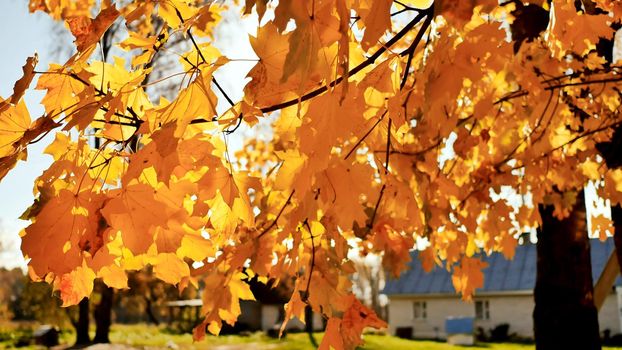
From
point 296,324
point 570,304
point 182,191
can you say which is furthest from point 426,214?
point 296,324

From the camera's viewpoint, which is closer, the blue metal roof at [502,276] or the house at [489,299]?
the house at [489,299]

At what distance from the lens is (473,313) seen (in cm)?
2867

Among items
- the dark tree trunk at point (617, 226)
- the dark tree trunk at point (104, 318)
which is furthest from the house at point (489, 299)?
the dark tree trunk at point (617, 226)

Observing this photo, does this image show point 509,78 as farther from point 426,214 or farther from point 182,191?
point 182,191

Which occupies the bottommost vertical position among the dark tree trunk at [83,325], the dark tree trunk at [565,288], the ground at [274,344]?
the ground at [274,344]

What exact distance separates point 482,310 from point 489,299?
1038mm

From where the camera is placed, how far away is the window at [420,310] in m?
31.5

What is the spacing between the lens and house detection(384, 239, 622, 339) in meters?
26.1

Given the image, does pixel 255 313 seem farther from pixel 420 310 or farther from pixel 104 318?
pixel 104 318

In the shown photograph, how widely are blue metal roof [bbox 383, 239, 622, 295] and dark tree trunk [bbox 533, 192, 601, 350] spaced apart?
2171 cm

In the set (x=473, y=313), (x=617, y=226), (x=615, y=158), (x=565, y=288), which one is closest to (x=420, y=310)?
(x=473, y=313)

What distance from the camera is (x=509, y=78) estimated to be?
2.43 m

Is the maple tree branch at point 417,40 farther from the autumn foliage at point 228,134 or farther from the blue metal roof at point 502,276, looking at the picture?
the blue metal roof at point 502,276

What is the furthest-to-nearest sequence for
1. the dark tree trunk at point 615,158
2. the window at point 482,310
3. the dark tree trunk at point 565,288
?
the window at point 482,310 → the dark tree trunk at point 565,288 → the dark tree trunk at point 615,158
